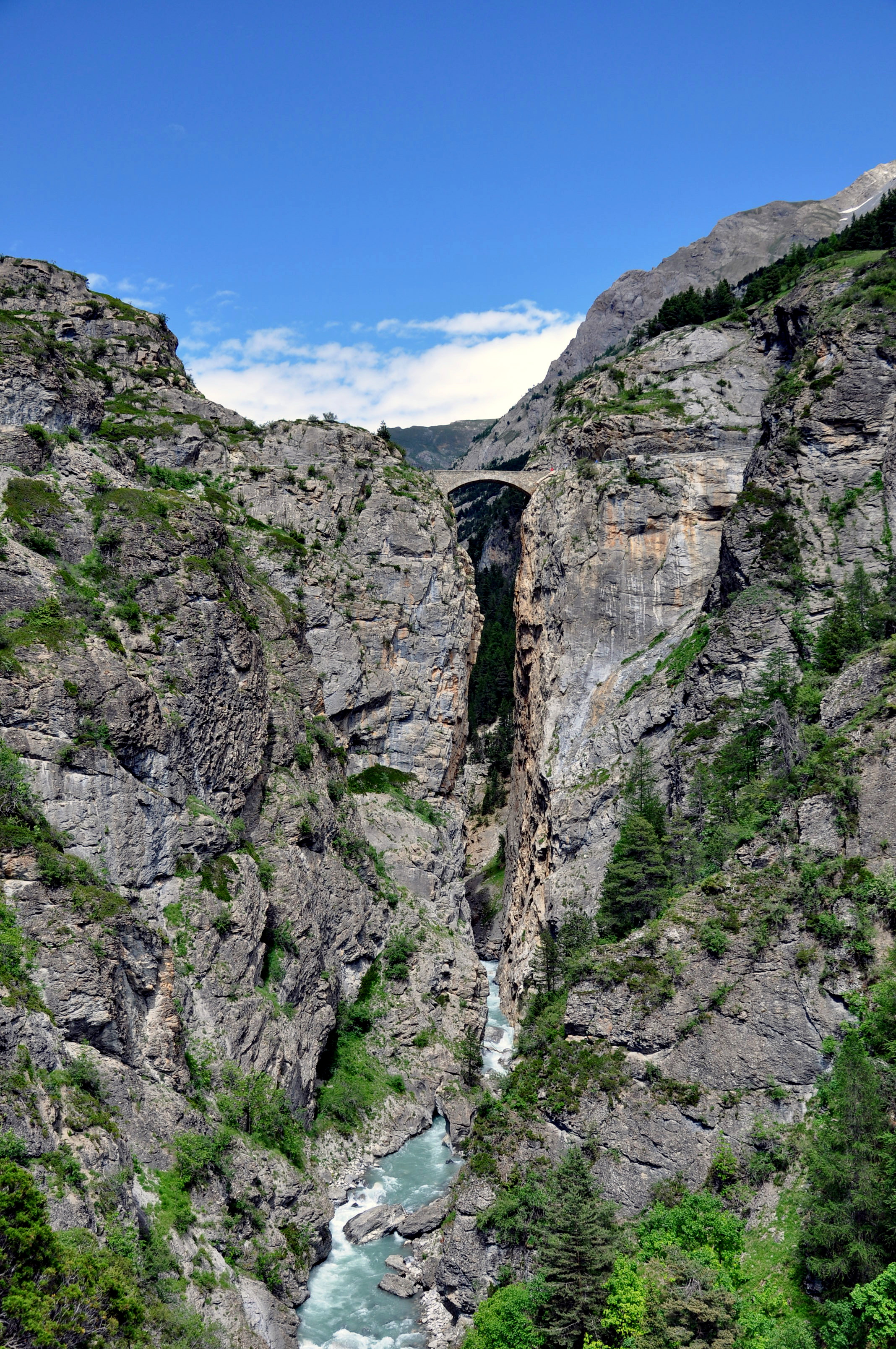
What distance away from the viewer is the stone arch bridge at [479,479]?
290 ft

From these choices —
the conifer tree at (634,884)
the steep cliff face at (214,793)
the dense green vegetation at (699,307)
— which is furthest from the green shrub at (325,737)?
the dense green vegetation at (699,307)

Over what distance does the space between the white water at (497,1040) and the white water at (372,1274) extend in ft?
28.3

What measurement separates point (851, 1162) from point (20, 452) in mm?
43787

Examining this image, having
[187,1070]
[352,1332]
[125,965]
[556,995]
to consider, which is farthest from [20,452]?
[352,1332]

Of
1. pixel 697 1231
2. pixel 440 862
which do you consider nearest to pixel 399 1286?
pixel 697 1231

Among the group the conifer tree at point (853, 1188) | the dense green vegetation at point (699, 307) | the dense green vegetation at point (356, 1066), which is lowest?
the dense green vegetation at point (356, 1066)

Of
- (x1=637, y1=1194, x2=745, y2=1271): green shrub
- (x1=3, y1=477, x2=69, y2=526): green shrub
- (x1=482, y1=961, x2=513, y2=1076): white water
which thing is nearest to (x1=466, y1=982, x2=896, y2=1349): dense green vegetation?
(x1=637, y1=1194, x2=745, y2=1271): green shrub

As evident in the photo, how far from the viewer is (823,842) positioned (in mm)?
37062

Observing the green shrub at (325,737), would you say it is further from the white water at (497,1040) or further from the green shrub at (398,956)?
the white water at (497,1040)

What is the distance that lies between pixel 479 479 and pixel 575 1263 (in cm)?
7316

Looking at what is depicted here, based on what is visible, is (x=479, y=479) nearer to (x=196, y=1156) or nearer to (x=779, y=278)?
(x=779, y=278)

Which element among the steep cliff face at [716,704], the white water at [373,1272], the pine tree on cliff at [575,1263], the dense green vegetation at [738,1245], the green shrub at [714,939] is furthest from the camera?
the white water at [373,1272]

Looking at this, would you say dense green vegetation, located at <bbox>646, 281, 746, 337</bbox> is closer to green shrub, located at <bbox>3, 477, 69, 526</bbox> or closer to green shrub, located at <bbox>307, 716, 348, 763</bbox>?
green shrub, located at <bbox>307, 716, 348, 763</bbox>

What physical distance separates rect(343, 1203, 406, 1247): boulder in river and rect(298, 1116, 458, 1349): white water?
0.25 m
